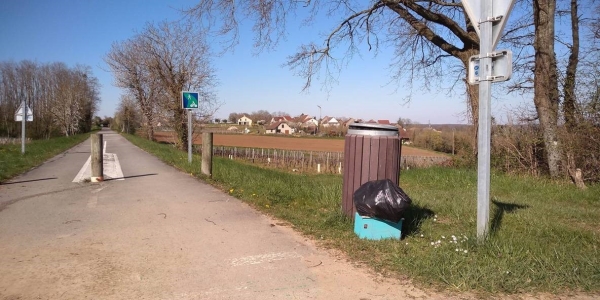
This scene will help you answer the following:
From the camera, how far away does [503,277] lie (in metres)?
3.54

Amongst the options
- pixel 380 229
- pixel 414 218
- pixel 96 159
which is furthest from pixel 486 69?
pixel 96 159

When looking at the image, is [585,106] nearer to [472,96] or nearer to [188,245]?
[472,96]

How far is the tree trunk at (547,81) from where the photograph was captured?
11.1 meters

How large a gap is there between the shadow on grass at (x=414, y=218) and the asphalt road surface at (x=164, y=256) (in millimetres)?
1329

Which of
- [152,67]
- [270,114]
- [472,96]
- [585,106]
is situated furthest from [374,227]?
[270,114]

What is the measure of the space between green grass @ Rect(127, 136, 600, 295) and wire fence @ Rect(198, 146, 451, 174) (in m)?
18.4

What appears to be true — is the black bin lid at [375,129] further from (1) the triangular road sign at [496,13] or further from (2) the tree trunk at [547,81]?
(2) the tree trunk at [547,81]

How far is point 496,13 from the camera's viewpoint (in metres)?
4.20

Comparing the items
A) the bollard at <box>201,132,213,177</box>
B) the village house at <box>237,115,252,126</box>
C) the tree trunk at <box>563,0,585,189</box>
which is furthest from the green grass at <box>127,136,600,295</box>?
the village house at <box>237,115,252,126</box>

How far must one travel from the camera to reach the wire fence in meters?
27.2

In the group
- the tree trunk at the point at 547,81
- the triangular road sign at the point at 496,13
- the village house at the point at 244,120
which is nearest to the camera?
the triangular road sign at the point at 496,13

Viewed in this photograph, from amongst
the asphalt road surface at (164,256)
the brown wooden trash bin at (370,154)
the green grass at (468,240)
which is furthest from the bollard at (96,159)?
the brown wooden trash bin at (370,154)

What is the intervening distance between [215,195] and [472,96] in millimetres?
10126

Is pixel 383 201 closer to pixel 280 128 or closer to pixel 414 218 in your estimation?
pixel 414 218
